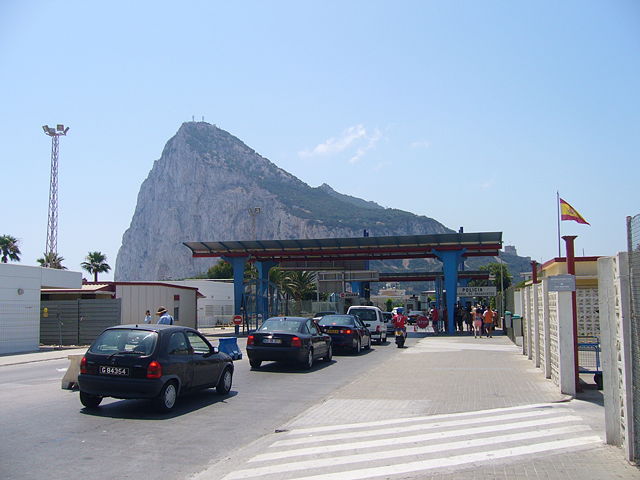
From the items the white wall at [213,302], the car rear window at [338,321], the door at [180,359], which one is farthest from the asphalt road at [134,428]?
the white wall at [213,302]

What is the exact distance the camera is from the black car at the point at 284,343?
1698cm

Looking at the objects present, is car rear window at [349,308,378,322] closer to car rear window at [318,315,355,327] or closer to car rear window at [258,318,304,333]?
car rear window at [318,315,355,327]

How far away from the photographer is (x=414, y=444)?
815 centimetres

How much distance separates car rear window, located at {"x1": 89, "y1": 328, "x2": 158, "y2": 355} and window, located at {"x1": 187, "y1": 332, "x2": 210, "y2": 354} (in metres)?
1.13

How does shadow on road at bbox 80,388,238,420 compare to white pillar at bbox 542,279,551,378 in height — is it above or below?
below

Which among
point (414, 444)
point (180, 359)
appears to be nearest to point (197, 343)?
point (180, 359)

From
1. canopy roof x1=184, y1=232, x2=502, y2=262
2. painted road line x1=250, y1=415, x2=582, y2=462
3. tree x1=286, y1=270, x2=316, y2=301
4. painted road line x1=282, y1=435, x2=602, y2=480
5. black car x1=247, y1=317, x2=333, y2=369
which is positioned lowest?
painted road line x1=250, y1=415, x2=582, y2=462

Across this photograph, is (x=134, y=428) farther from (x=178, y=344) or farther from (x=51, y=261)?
(x=51, y=261)

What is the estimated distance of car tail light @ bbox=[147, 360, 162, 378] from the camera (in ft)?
32.8

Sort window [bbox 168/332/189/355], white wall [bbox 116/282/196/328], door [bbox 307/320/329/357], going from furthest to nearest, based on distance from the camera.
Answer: white wall [bbox 116/282/196/328], door [bbox 307/320/329/357], window [bbox 168/332/189/355]

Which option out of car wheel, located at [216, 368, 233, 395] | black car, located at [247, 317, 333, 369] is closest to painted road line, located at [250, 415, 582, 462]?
car wheel, located at [216, 368, 233, 395]

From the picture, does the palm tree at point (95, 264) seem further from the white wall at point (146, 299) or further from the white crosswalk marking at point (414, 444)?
the white crosswalk marking at point (414, 444)

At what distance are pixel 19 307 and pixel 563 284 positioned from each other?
76.6ft

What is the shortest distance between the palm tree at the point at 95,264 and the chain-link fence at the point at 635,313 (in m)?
77.1
